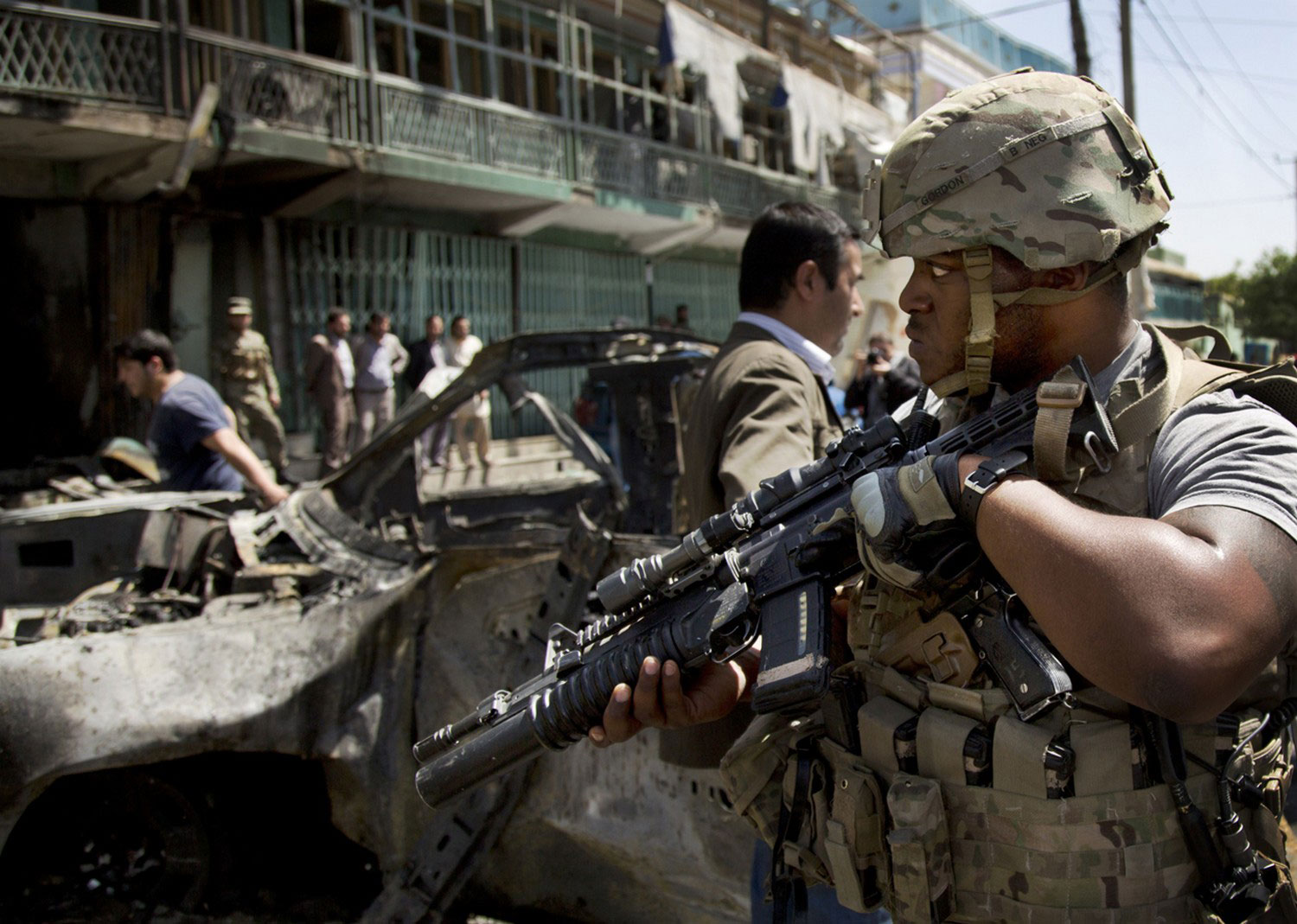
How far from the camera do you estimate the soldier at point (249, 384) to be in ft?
29.5

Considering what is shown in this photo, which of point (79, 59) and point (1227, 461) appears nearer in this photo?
point (1227, 461)

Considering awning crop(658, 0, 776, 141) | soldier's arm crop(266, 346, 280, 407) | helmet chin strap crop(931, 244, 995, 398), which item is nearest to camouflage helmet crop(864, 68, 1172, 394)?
helmet chin strap crop(931, 244, 995, 398)

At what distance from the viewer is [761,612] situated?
5.08ft

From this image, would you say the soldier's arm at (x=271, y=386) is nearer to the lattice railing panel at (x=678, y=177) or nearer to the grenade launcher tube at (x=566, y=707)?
the lattice railing panel at (x=678, y=177)

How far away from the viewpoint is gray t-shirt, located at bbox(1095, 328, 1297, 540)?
3.63ft

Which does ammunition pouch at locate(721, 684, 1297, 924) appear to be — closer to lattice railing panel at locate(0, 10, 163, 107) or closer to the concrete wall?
lattice railing panel at locate(0, 10, 163, 107)

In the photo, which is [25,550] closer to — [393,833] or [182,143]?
[393,833]

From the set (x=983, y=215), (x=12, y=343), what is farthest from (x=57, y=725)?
(x=12, y=343)

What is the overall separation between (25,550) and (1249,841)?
378cm

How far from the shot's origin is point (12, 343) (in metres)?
9.62

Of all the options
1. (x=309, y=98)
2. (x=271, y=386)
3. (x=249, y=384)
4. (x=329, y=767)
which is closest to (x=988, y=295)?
(x=329, y=767)

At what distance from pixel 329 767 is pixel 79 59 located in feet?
26.0

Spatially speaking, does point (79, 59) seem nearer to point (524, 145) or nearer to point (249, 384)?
point (249, 384)

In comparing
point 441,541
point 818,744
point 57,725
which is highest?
point 441,541
